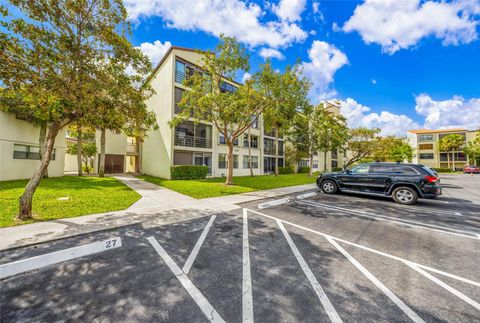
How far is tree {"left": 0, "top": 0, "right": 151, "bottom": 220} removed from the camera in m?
4.98

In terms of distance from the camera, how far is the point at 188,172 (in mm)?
17891

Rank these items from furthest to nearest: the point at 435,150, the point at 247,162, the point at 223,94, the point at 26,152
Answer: the point at 435,150 < the point at 247,162 < the point at 26,152 < the point at 223,94

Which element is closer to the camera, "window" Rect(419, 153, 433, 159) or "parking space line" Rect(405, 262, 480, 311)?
"parking space line" Rect(405, 262, 480, 311)

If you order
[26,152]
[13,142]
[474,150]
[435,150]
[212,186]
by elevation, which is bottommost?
[212,186]

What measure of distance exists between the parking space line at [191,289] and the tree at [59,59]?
15.2 ft

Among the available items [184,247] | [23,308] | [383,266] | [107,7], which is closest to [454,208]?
[383,266]

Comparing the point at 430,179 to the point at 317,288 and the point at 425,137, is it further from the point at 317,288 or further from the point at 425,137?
the point at 425,137

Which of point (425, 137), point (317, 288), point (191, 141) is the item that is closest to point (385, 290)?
point (317, 288)

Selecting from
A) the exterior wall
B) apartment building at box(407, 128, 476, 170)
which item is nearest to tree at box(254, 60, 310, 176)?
the exterior wall

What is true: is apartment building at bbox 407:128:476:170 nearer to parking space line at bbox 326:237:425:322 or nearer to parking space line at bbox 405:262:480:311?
parking space line at bbox 405:262:480:311

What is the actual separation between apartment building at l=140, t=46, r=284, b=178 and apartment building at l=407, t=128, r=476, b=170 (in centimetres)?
6153

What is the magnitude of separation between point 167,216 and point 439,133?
80.3 m

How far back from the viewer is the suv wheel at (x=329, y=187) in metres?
10.8

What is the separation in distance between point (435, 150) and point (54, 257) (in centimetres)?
8072
